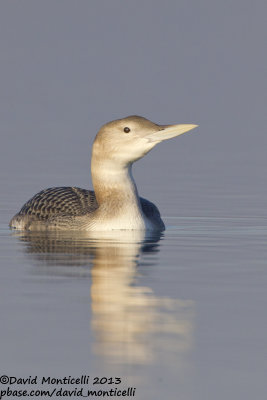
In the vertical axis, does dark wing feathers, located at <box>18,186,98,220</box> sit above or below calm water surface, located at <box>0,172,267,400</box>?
above

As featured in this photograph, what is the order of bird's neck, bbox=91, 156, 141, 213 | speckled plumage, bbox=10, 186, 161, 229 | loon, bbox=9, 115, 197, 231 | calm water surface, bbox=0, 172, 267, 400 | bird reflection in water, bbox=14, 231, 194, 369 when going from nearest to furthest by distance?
calm water surface, bbox=0, 172, 267, 400
bird reflection in water, bbox=14, 231, 194, 369
loon, bbox=9, 115, 197, 231
bird's neck, bbox=91, 156, 141, 213
speckled plumage, bbox=10, 186, 161, 229

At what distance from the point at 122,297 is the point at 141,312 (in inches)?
24.6

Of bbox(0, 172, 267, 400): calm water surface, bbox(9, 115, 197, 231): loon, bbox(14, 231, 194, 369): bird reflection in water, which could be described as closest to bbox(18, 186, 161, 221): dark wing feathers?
bbox(9, 115, 197, 231): loon

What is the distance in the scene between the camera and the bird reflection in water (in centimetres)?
782

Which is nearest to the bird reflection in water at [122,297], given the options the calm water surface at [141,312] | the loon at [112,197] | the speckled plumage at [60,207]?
the calm water surface at [141,312]

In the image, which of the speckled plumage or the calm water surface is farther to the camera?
the speckled plumage

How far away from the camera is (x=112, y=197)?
13.9m

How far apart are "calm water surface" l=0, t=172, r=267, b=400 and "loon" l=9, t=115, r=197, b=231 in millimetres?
456

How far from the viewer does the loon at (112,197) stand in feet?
A: 44.9

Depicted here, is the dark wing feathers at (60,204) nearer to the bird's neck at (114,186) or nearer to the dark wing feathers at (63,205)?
the dark wing feathers at (63,205)

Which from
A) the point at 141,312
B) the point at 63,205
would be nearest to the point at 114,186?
the point at 63,205

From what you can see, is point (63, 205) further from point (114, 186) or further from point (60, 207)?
point (114, 186)

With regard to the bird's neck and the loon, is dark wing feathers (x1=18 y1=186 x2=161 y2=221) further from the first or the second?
the bird's neck

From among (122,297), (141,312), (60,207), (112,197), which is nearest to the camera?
(141,312)
